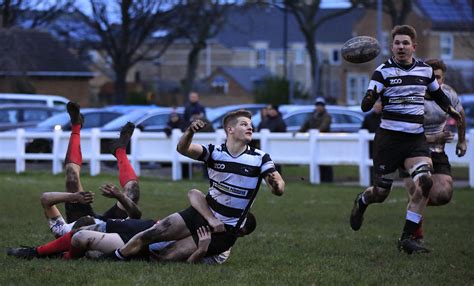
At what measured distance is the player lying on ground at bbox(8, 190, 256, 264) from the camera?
8.94 meters

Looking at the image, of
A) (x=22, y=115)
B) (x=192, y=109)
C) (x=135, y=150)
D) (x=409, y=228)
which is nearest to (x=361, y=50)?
(x=409, y=228)

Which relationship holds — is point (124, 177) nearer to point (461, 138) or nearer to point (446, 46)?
point (461, 138)

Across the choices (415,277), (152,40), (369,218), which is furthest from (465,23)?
(152,40)

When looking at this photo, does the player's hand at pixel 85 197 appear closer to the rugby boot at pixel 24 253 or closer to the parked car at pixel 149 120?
the rugby boot at pixel 24 253

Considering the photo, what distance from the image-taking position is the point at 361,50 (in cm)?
974

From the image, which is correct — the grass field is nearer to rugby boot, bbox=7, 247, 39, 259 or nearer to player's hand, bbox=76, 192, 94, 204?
rugby boot, bbox=7, 247, 39, 259

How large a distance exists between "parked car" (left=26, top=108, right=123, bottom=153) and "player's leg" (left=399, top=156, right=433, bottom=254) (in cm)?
1398

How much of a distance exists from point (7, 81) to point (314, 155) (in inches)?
736

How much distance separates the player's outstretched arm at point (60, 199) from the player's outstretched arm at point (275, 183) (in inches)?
66.4

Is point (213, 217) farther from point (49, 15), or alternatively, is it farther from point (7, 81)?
point (49, 15)

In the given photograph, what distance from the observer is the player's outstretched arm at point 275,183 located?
8.38 metres

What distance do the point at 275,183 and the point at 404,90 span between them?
2.08 m

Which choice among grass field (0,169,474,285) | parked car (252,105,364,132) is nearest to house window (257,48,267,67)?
parked car (252,105,364,132)

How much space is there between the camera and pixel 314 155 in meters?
21.0
